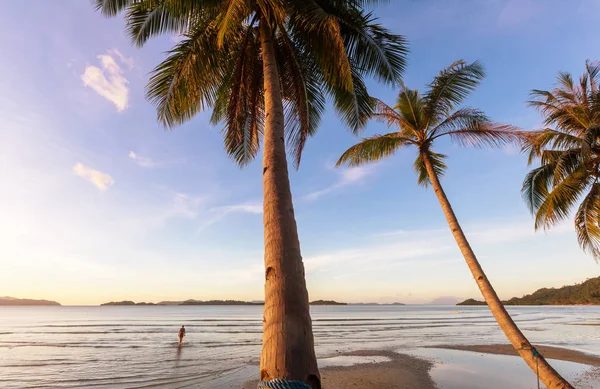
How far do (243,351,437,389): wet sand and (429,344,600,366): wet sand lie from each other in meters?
6.72

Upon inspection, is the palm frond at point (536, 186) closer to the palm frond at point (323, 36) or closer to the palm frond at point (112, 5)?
the palm frond at point (323, 36)

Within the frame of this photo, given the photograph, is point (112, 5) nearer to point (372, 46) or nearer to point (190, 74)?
point (190, 74)

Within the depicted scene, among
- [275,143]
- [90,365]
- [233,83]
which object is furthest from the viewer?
[90,365]

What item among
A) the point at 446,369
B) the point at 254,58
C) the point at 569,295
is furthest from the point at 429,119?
the point at 569,295

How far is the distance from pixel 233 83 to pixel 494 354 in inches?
904

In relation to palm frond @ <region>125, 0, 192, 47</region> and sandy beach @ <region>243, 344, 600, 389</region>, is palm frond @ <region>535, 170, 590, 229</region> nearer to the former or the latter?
sandy beach @ <region>243, 344, 600, 389</region>

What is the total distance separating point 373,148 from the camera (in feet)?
37.5

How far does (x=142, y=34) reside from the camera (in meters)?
7.69

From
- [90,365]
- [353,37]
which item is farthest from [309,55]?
[90,365]

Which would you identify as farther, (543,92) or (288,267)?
(543,92)

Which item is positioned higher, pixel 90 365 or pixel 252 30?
pixel 252 30

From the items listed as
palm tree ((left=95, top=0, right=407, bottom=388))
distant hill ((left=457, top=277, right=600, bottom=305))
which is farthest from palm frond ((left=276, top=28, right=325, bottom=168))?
distant hill ((left=457, top=277, right=600, bottom=305))

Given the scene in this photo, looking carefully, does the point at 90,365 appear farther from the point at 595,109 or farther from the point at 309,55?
the point at 595,109

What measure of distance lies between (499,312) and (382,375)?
28.2 feet
